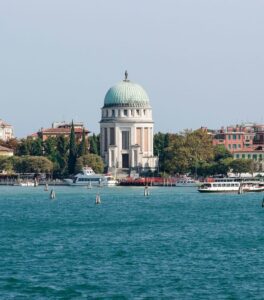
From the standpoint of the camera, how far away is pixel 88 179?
130125 millimetres

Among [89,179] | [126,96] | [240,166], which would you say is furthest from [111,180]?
[126,96]

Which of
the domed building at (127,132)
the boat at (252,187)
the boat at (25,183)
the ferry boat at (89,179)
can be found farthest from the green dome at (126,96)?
the boat at (252,187)

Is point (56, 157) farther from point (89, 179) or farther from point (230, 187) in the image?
point (230, 187)

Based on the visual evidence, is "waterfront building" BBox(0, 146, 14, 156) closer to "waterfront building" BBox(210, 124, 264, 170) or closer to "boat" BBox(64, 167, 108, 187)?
"waterfront building" BBox(210, 124, 264, 170)

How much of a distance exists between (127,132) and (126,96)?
428 cm

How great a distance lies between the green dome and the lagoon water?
72590mm

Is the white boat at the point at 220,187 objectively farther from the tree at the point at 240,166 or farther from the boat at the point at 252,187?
the tree at the point at 240,166

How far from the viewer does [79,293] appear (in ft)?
118

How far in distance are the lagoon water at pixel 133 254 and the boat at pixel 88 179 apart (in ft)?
189

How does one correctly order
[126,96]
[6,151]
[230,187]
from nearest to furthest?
[230,187]
[126,96]
[6,151]

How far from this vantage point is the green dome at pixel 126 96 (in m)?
144

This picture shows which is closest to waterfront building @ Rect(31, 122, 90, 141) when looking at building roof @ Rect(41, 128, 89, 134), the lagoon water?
building roof @ Rect(41, 128, 89, 134)

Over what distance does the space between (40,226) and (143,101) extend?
287ft

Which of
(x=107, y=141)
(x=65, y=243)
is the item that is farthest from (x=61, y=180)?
(x=65, y=243)
